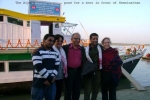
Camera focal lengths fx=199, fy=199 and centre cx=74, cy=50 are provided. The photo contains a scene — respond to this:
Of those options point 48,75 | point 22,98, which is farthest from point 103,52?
point 22,98

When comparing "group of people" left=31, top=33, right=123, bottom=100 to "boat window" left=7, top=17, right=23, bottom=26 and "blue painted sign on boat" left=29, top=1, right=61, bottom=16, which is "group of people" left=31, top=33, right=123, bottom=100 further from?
"blue painted sign on boat" left=29, top=1, right=61, bottom=16

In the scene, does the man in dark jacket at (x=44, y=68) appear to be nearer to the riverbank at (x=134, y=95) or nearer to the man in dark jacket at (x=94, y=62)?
the man in dark jacket at (x=94, y=62)

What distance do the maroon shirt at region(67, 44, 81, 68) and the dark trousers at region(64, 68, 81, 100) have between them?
11cm

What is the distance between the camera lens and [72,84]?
4.30 metres

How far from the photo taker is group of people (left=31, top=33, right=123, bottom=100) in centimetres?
352

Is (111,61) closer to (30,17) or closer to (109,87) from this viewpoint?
(109,87)

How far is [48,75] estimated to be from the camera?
3.50m

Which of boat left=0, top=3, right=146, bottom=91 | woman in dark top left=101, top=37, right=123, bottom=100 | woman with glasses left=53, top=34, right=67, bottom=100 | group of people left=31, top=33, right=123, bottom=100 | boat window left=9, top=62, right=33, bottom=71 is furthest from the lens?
boat window left=9, top=62, right=33, bottom=71

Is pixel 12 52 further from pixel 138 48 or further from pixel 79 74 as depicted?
pixel 138 48

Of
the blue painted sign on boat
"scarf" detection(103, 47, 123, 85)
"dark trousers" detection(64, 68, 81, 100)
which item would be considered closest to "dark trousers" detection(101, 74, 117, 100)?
"scarf" detection(103, 47, 123, 85)

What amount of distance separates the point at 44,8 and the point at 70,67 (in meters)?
8.21

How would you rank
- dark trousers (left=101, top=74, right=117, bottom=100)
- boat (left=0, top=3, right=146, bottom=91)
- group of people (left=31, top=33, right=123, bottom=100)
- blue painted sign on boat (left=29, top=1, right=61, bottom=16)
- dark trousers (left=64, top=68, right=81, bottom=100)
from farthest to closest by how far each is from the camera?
blue painted sign on boat (left=29, top=1, right=61, bottom=16) < boat (left=0, top=3, right=146, bottom=91) < dark trousers (left=101, top=74, right=117, bottom=100) < dark trousers (left=64, top=68, right=81, bottom=100) < group of people (left=31, top=33, right=123, bottom=100)

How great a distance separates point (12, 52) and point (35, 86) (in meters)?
6.06

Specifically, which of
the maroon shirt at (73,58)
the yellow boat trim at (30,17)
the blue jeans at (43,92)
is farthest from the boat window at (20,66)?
the blue jeans at (43,92)
